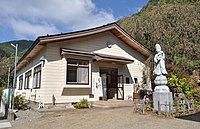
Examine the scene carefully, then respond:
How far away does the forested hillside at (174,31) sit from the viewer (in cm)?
1742

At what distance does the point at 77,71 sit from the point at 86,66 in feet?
2.45

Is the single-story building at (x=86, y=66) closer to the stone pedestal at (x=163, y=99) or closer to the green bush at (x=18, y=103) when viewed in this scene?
the green bush at (x=18, y=103)

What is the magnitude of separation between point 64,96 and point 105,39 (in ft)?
18.1

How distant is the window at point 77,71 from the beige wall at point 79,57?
1.00ft

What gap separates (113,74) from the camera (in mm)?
13891

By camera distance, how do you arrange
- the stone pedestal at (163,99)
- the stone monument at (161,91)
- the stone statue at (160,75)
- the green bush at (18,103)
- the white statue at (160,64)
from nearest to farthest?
the stone pedestal at (163,99), the stone monument at (161,91), the stone statue at (160,75), the white statue at (160,64), the green bush at (18,103)

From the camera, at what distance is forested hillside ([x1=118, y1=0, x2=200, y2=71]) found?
17.4 meters

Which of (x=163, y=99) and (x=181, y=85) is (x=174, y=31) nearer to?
(x=181, y=85)

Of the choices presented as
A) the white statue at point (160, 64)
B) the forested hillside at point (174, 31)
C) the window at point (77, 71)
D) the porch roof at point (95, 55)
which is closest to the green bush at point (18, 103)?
the window at point (77, 71)

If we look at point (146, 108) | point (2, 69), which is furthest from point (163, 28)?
point (2, 69)

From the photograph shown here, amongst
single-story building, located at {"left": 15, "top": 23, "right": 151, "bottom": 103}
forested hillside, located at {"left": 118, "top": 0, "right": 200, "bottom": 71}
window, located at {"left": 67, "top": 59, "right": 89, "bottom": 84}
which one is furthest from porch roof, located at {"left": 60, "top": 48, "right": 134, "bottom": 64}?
forested hillside, located at {"left": 118, "top": 0, "right": 200, "bottom": 71}

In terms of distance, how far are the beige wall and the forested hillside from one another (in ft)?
14.6

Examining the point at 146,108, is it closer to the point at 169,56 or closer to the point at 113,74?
the point at 113,74

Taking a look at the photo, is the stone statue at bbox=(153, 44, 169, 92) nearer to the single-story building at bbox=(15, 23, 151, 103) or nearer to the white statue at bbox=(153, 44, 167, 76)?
the white statue at bbox=(153, 44, 167, 76)
